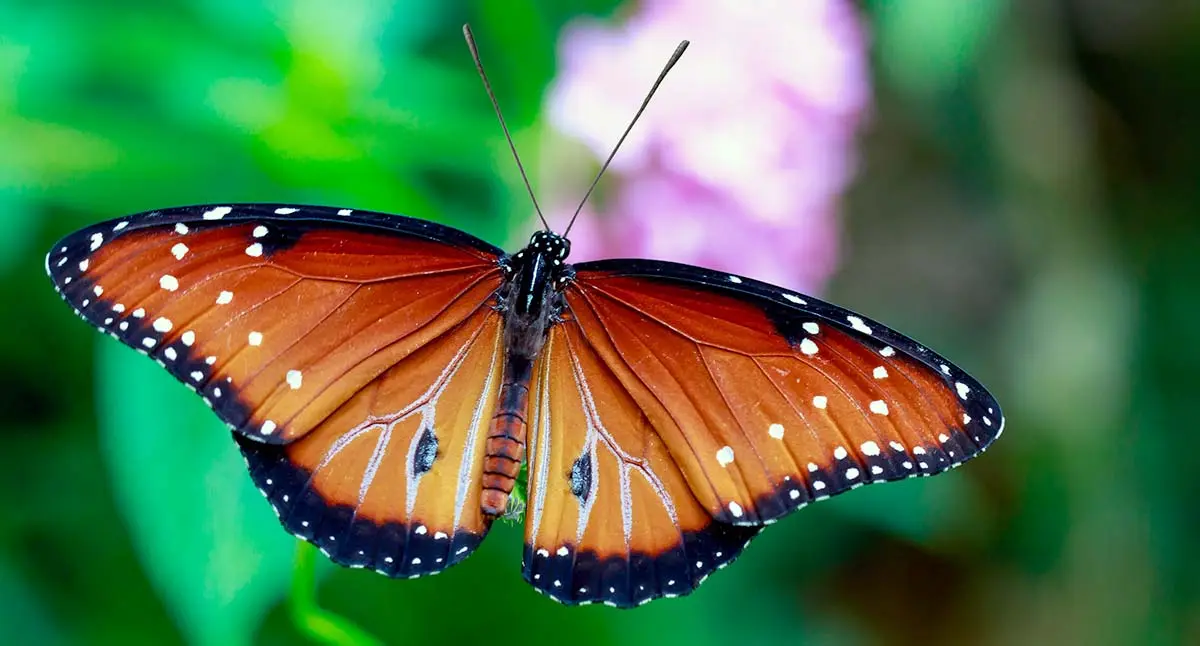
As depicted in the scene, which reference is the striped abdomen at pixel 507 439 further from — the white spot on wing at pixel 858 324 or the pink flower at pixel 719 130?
the pink flower at pixel 719 130

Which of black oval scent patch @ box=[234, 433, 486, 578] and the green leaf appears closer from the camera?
black oval scent patch @ box=[234, 433, 486, 578]

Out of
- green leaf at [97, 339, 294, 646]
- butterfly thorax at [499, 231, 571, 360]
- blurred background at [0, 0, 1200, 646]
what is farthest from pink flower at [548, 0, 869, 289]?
green leaf at [97, 339, 294, 646]

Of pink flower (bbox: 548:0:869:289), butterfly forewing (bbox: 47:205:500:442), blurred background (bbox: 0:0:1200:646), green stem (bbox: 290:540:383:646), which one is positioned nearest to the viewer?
butterfly forewing (bbox: 47:205:500:442)

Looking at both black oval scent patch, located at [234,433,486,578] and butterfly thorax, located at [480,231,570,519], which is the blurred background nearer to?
black oval scent patch, located at [234,433,486,578]

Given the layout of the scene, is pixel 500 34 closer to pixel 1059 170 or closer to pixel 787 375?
pixel 787 375

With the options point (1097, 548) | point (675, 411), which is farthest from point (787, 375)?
point (1097, 548)

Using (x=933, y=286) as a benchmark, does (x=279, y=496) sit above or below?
below

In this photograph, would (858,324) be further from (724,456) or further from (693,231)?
(693,231)

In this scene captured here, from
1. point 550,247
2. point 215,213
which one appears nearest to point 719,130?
point 550,247
